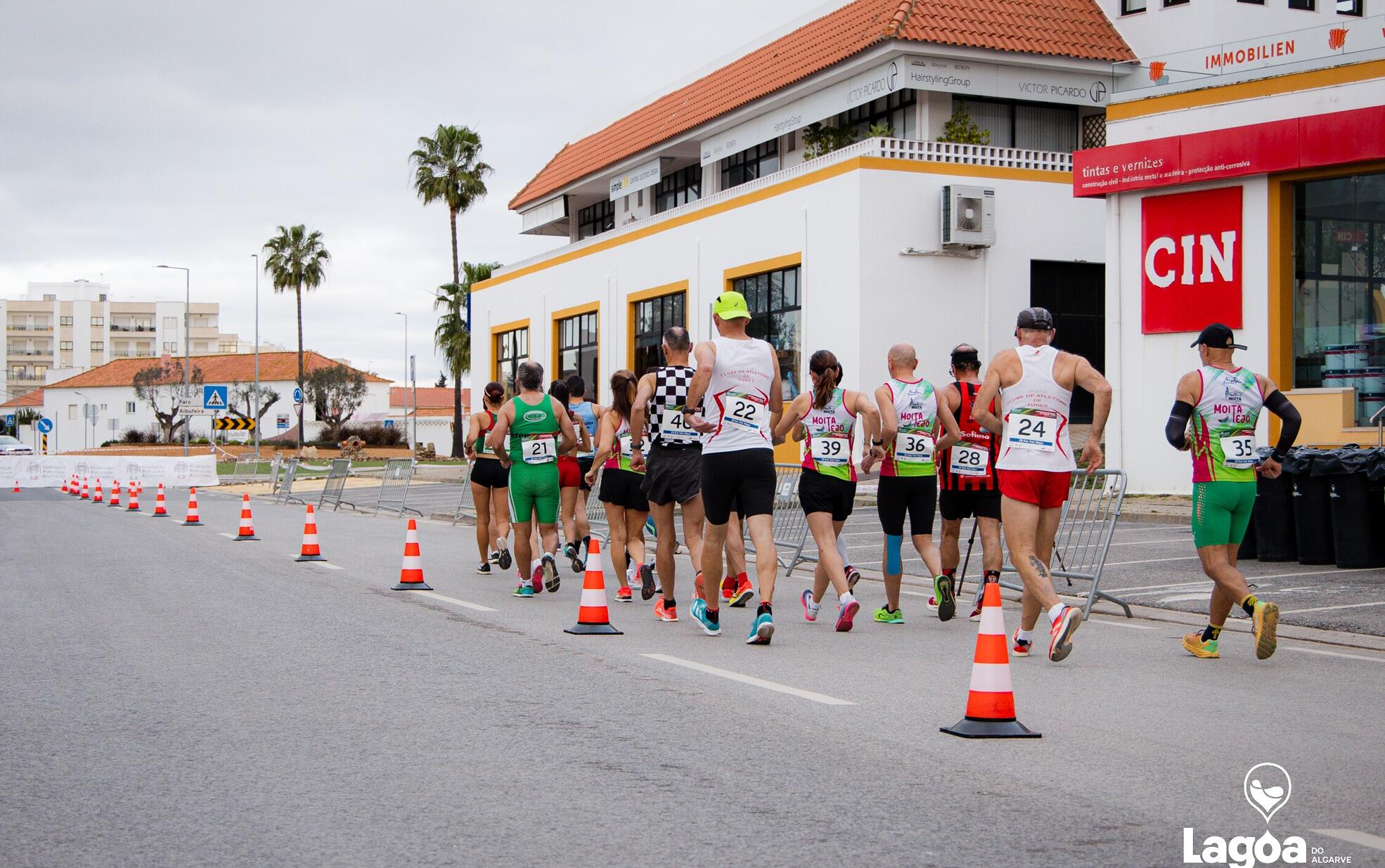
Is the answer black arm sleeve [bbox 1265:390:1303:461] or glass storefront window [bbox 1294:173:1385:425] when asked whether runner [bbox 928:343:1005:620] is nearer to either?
black arm sleeve [bbox 1265:390:1303:461]

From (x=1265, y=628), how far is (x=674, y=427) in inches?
171

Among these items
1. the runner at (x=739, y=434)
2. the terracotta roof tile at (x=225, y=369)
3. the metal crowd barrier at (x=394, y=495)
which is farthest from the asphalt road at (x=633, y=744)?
the terracotta roof tile at (x=225, y=369)

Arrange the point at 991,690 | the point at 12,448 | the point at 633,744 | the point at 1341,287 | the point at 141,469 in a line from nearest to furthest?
the point at 633,744
the point at 991,690
the point at 1341,287
the point at 141,469
the point at 12,448

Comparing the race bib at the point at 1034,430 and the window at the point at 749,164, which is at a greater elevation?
the window at the point at 749,164

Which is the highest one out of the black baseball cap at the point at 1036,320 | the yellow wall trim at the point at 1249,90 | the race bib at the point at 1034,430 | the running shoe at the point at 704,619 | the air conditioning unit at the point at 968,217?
the yellow wall trim at the point at 1249,90

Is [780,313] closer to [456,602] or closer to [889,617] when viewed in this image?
[456,602]

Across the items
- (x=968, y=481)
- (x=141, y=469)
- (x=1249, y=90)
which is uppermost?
Answer: (x=1249, y=90)

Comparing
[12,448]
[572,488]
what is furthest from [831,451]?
[12,448]

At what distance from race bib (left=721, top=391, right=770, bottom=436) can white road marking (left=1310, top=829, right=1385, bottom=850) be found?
4.87 metres

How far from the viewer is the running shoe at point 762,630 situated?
29.6 feet

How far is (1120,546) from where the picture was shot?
656 inches

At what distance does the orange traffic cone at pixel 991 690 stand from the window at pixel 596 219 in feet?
139

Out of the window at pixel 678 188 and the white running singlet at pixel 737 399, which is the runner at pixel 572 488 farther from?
the window at pixel 678 188

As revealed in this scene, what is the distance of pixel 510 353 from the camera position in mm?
50281
